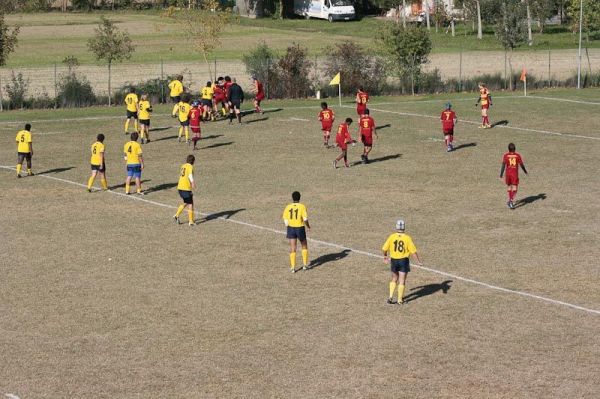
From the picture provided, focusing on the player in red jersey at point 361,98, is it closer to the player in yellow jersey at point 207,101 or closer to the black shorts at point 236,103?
the black shorts at point 236,103

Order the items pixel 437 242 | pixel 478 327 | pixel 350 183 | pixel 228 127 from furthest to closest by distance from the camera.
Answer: pixel 228 127 < pixel 350 183 < pixel 437 242 < pixel 478 327

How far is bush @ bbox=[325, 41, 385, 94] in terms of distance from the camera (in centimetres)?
6103

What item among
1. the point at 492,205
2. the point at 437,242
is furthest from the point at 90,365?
the point at 492,205

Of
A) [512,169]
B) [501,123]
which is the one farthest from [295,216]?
[501,123]

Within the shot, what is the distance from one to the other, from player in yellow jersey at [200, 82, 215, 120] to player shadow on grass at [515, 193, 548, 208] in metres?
19.4

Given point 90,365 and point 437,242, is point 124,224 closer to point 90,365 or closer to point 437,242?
point 437,242

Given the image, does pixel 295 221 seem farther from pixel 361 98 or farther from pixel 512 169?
pixel 361 98

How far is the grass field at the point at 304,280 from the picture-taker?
18469 millimetres

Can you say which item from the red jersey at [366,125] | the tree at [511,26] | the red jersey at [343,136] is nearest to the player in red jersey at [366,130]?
the red jersey at [366,125]

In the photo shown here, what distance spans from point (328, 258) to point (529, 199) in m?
8.66

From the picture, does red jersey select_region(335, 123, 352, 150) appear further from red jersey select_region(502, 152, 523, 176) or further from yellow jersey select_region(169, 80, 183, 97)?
yellow jersey select_region(169, 80, 183, 97)

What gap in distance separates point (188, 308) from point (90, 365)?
3.58m

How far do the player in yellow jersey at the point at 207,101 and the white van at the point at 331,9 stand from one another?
5946 centimetres

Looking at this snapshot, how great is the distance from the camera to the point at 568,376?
18141 mm
